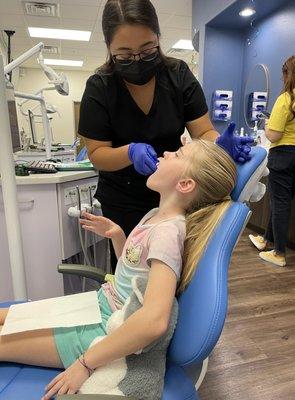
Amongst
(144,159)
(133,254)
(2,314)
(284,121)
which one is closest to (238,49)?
(284,121)

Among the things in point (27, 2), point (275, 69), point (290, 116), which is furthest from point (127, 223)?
point (27, 2)

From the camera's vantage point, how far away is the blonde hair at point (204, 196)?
0.76 m

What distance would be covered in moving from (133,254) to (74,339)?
10.2 inches

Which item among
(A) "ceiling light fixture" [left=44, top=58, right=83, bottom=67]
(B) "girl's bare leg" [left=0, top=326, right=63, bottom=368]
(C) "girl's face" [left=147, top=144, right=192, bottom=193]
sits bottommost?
(B) "girl's bare leg" [left=0, top=326, right=63, bottom=368]

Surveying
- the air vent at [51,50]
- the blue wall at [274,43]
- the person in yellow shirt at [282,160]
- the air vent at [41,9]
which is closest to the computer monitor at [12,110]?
the person in yellow shirt at [282,160]

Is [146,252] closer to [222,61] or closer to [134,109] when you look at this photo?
[134,109]

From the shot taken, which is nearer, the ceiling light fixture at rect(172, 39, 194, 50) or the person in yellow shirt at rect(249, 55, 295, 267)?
the person in yellow shirt at rect(249, 55, 295, 267)

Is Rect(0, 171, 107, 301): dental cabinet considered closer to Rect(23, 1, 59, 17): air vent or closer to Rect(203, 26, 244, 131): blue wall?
Rect(203, 26, 244, 131): blue wall

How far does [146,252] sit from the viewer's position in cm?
83

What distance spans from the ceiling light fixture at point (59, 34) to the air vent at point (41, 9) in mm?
672

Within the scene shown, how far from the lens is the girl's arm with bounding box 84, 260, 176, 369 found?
65cm

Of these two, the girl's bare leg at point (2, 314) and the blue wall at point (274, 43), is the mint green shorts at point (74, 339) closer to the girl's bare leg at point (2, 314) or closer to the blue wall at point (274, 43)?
the girl's bare leg at point (2, 314)

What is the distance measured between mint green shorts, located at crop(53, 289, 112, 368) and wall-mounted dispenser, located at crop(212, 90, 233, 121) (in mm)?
3370

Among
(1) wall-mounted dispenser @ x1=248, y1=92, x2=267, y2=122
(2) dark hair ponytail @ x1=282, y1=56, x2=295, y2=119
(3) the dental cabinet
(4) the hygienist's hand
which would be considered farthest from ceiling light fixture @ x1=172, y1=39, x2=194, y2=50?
(4) the hygienist's hand
